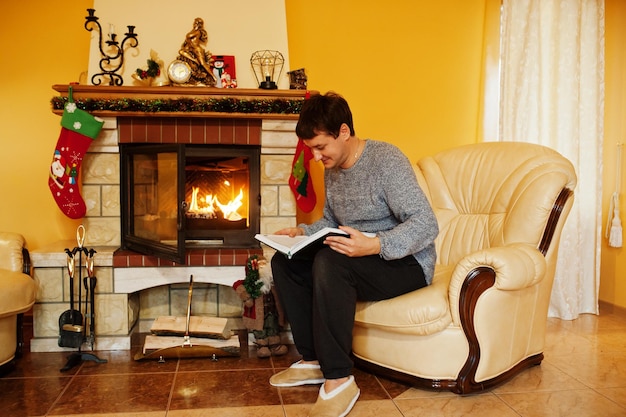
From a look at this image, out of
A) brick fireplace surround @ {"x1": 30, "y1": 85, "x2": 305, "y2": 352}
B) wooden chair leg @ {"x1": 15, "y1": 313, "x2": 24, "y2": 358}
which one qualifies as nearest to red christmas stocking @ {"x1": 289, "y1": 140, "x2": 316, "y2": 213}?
brick fireplace surround @ {"x1": 30, "y1": 85, "x2": 305, "y2": 352}

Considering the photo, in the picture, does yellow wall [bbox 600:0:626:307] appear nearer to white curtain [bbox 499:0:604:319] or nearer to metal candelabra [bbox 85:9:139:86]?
white curtain [bbox 499:0:604:319]

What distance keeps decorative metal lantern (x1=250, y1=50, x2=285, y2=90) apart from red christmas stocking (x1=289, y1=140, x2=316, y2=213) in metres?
0.43

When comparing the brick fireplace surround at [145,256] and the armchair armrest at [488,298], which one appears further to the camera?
the brick fireplace surround at [145,256]

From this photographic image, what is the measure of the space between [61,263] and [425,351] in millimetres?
1739

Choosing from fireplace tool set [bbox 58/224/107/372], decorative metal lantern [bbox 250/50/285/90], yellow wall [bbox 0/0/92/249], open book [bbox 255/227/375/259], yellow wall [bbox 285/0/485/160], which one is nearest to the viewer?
open book [bbox 255/227/375/259]

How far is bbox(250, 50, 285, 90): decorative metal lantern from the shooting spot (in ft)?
10.1

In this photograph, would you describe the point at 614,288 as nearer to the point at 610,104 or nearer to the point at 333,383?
the point at 610,104

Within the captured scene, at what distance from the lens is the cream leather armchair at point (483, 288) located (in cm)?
210

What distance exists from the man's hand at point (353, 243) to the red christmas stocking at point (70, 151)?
4.95 ft

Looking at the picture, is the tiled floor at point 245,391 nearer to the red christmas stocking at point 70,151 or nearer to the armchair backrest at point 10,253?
the armchair backrest at point 10,253

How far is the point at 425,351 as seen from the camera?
2.16 m

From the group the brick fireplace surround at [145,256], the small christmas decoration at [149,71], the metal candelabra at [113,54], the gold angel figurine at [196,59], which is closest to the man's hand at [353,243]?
the brick fireplace surround at [145,256]

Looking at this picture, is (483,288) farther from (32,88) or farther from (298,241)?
(32,88)

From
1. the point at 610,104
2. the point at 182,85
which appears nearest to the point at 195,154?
the point at 182,85
